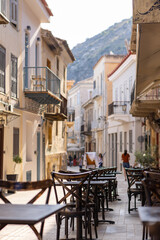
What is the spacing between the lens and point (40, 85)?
20.5m

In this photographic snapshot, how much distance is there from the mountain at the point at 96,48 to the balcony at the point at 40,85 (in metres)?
118

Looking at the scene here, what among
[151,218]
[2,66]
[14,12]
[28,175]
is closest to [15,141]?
[28,175]

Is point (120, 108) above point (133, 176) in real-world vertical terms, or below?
above

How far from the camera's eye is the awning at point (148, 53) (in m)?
6.73

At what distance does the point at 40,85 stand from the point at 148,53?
1262cm

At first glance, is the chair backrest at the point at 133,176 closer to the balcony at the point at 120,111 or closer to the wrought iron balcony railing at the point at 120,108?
the balcony at the point at 120,111

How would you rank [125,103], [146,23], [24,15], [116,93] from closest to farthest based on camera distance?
[146,23] → [24,15] → [125,103] → [116,93]

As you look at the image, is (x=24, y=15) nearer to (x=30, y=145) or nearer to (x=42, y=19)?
(x=42, y=19)

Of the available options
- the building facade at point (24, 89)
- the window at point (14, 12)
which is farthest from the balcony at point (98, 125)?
the window at point (14, 12)

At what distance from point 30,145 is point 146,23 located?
1587 centimetres

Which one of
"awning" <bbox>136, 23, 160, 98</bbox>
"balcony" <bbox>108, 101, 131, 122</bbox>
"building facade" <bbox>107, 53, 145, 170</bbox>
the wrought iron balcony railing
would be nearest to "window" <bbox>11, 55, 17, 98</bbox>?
"awning" <bbox>136, 23, 160, 98</bbox>

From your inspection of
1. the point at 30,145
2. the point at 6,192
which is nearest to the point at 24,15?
the point at 30,145

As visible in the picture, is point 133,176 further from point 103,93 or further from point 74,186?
point 103,93

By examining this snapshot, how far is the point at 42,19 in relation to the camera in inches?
922
